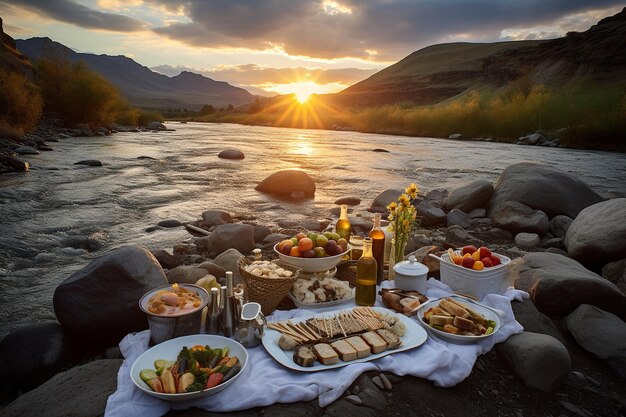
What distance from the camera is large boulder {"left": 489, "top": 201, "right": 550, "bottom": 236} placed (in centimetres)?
842

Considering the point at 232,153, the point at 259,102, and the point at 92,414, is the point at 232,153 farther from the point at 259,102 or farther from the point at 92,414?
the point at 259,102

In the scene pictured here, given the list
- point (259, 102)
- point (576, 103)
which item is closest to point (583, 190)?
point (576, 103)

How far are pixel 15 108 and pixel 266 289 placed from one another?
28816 millimetres

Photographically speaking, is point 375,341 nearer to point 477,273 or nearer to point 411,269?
point 411,269

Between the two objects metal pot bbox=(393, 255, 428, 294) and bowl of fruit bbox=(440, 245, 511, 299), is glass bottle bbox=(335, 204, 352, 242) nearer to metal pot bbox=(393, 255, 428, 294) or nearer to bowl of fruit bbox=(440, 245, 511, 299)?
metal pot bbox=(393, 255, 428, 294)

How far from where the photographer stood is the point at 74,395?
278cm

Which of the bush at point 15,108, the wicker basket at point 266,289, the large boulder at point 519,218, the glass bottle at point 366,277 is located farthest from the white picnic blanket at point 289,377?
the bush at point 15,108

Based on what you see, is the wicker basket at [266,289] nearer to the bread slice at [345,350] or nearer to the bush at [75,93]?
the bread slice at [345,350]

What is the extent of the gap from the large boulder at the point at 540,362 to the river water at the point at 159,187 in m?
5.44

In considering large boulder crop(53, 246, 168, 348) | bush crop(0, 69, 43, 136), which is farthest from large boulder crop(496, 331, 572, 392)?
bush crop(0, 69, 43, 136)

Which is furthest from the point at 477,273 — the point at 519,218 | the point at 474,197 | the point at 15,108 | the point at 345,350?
the point at 15,108

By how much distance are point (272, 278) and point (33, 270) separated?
5774 mm

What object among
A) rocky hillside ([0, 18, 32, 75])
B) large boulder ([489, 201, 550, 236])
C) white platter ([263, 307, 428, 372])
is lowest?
large boulder ([489, 201, 550, 236])

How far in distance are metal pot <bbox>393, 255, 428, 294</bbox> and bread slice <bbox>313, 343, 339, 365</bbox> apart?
1124mm
